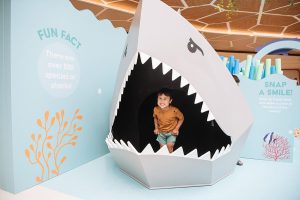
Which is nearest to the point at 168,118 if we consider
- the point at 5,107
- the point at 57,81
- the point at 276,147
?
the point at 57,81

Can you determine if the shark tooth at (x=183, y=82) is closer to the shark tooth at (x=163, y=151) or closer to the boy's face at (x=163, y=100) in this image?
the boy's face at (x=163, y=100)

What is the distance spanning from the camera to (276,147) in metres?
1.70

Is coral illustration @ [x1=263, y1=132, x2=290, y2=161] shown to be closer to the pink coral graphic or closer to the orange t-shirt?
the pink coral graphic

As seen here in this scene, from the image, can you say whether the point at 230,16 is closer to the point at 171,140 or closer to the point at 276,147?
the point at 276,147

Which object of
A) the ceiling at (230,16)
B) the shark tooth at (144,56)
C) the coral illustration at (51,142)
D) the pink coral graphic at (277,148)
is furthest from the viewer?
the ceiling at (230,16)

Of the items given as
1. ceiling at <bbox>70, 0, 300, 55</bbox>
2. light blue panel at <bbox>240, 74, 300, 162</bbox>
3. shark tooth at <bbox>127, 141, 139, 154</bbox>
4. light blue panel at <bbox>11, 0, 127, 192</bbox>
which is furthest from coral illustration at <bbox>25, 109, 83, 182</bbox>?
ceiling at <bbox>70, 0, 300, 55</bbox>

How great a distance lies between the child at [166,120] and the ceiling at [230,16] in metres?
2.05

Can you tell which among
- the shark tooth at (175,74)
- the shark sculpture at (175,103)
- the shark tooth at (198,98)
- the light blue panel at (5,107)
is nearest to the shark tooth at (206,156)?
the shark sculpture at (175,103)

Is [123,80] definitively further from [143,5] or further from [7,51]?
[7,51]

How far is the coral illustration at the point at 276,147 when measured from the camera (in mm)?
1675

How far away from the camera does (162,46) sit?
108cm

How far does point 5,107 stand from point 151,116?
2.27 ft

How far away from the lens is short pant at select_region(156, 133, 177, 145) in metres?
1.17

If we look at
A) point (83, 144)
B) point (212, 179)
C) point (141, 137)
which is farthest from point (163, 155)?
point (83, 144)
